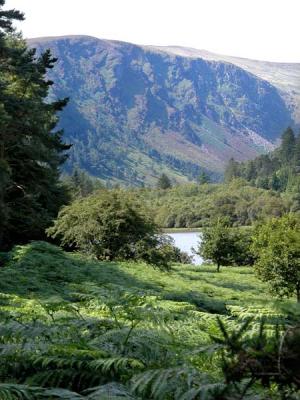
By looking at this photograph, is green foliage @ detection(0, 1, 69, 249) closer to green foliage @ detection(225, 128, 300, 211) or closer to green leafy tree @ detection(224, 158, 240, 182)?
green foliage @ detection(225, 128, 300, 211)

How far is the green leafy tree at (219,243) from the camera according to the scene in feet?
174

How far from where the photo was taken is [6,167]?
2247 cm

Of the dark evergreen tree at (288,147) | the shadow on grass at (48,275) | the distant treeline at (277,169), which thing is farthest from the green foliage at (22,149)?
the dark evergreen tree at (288,147)

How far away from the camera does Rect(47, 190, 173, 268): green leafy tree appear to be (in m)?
27.7

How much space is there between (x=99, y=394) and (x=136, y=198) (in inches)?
1024

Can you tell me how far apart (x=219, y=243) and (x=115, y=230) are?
27.0 metres

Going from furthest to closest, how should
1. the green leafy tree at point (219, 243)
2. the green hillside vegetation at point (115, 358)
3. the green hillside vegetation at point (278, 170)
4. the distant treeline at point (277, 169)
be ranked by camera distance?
the distant treeline at point (277, 169) → the green hillside vegetation at point (278, 170) → the green leafy tree at point (219, 243) → the green hillside vegetation at point (115, 358)

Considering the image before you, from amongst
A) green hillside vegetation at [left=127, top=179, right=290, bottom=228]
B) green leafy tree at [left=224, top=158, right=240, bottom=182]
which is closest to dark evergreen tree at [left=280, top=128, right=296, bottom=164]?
green leafy tree at [left=224, top=158, right=240, bottom=182]

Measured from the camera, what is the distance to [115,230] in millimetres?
27906

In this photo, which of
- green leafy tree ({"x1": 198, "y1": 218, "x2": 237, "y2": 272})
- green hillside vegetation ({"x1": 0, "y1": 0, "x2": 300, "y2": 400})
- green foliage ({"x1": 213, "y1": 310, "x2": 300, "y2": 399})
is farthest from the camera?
green leafy tree ({"x1": 198, "y1": 218, "x2": 237, "y2": 272})

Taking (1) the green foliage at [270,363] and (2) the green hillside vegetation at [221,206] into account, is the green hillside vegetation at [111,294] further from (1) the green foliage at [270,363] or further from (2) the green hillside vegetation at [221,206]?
(2) the green hillside vegetation at [221,206]

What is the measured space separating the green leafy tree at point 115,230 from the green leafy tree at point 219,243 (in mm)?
25070

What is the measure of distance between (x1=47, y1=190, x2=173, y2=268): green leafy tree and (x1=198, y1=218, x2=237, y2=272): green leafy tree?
82.2 ft

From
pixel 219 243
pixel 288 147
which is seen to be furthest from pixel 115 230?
pixel 288 147
